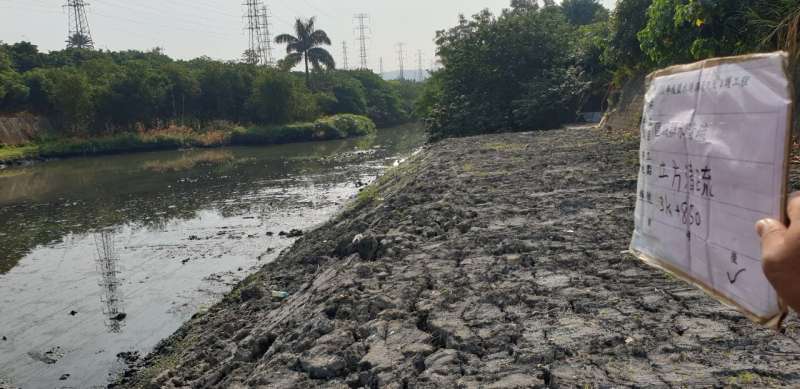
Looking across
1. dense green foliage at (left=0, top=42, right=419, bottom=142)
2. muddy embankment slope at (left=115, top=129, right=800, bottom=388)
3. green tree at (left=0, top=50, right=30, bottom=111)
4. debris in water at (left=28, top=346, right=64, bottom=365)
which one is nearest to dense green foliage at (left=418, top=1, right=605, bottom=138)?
muddy embankment slope at (left=115, top=129, right=800, bottom=388)

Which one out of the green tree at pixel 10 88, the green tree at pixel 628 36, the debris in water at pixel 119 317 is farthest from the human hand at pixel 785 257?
the green tree at pixel 10 88

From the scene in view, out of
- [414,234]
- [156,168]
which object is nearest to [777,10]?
[414,234]

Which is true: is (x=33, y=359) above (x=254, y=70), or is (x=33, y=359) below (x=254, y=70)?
below

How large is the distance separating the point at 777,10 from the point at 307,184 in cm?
1625

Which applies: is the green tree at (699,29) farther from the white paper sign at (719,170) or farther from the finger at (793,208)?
the finger at (793,208)

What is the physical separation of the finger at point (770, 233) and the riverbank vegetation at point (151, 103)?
3882 centimetres

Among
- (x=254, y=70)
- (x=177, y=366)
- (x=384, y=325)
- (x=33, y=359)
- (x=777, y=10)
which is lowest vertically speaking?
(x=33, y=359)

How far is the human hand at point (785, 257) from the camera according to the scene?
172 cm

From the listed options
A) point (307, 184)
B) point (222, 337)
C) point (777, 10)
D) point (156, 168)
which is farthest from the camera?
point (156, 168)

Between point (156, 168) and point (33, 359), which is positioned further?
point (156, 168)

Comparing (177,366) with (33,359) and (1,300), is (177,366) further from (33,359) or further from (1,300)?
(1,300)

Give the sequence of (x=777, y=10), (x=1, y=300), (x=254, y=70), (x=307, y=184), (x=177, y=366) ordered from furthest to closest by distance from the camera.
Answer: (x=254, y=70) → (x=307, y=184) → (x=1, y=300) → (x=777, y=10) → (x=177, y=366)

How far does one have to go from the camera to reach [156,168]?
29703 mm

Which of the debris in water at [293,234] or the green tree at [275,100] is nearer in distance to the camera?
the debris in water at [293,234]
